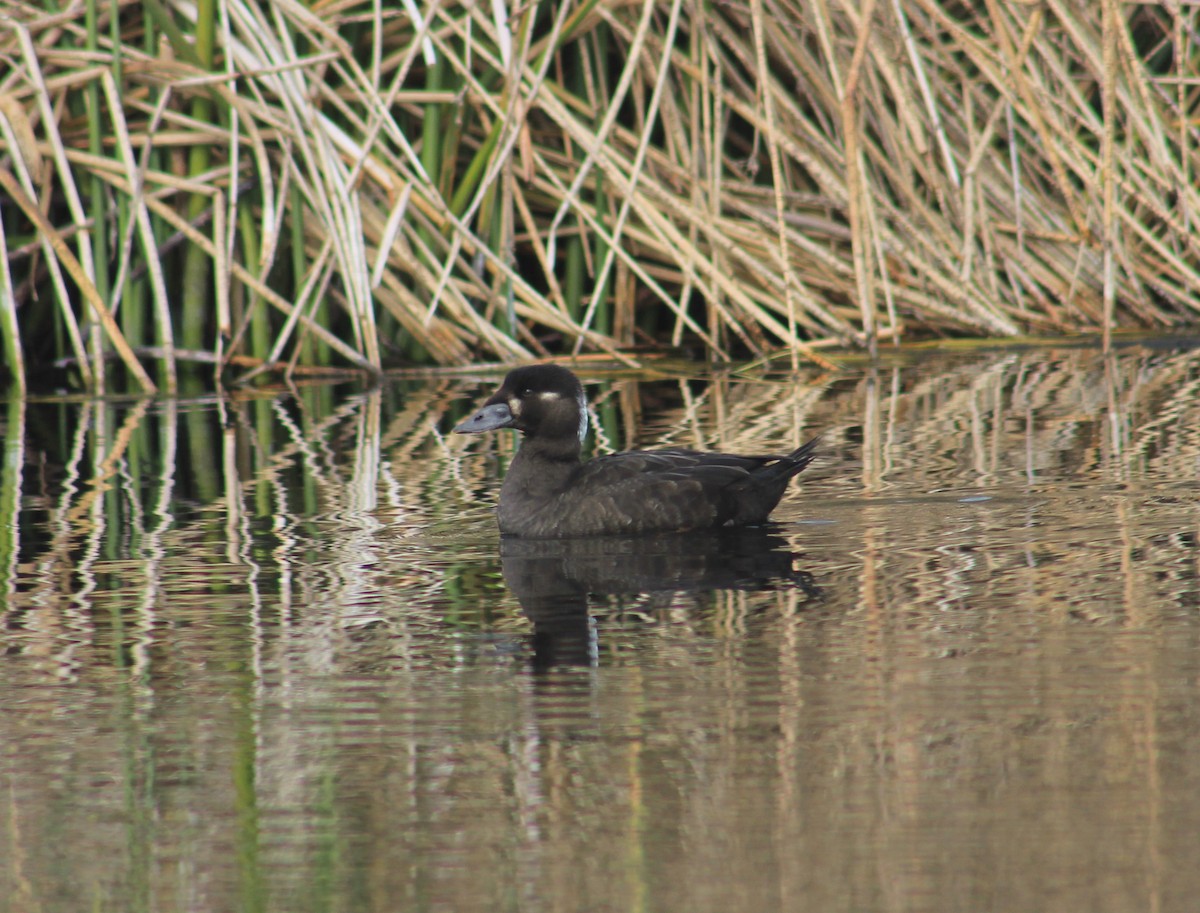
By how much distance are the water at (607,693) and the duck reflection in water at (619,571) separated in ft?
0.05

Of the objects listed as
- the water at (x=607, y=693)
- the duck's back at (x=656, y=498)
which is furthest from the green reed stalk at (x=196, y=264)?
the duck's back at (x=656, y=498)

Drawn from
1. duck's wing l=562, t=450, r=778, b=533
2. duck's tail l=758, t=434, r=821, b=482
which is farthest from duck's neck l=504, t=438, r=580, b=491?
duck's tail l=758, t=434, r=821, b=482

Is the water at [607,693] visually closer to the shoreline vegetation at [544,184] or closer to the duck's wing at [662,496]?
the duck's wing at [662,496]

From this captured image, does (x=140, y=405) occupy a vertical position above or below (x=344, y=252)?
below

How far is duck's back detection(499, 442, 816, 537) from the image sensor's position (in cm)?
487

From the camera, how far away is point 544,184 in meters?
8.03

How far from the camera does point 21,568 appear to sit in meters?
4.56

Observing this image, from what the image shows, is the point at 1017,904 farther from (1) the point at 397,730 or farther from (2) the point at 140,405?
(2) the point at 140,405

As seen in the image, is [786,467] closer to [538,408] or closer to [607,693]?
[538,408]

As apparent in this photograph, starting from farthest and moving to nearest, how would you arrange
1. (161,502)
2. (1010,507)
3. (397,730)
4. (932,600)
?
(161,502) → (1010,507) → (932,600) → (397,730)

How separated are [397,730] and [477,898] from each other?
70 cm

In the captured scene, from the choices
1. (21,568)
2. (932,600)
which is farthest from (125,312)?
(932,600)

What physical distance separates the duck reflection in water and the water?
0.02m

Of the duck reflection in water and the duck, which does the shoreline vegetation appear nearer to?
the duck
